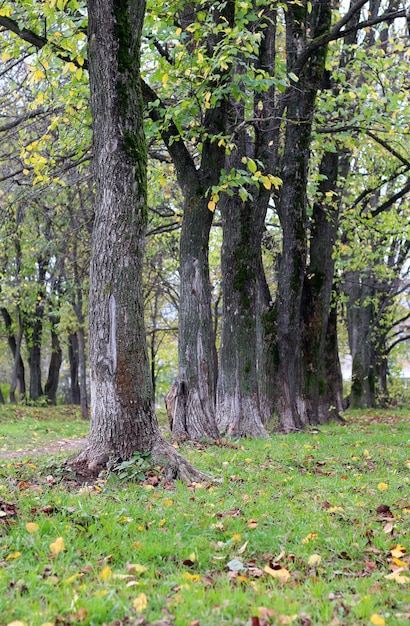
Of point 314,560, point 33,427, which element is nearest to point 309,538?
point 314,560

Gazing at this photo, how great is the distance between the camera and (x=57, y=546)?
391cm

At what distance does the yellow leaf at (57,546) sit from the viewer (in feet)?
12.8

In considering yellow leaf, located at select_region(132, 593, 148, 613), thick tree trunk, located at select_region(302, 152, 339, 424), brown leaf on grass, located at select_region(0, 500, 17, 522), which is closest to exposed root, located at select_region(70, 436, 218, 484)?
brown leaf on grass, located at select_region(0, 500, 17, 522)

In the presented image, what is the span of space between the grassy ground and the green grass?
581 cm

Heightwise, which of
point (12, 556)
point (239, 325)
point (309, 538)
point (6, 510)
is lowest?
point (309, 538)

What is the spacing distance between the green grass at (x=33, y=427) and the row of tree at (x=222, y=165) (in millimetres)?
4360

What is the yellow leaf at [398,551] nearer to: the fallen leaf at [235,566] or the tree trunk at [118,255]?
the fallen leaf at [235,566]

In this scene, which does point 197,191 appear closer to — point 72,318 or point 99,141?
point 99,141

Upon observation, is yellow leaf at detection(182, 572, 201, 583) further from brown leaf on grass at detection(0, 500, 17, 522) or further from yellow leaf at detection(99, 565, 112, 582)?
brown leaf on grass at detection(0, 500, 17, 522)

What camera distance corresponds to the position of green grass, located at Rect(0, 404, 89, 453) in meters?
12.3

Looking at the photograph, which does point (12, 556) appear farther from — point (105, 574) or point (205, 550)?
point (205, 550)

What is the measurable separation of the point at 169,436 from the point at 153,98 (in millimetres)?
5664

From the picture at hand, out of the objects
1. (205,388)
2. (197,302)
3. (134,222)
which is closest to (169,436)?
(205,388)

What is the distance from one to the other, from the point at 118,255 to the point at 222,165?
4.32 meters
